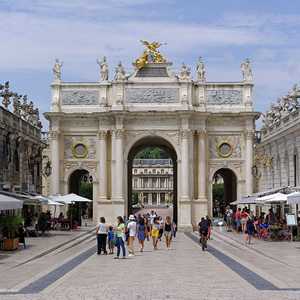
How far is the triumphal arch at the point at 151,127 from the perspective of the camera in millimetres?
49938

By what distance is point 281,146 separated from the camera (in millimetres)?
45281

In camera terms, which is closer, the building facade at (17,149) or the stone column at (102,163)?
the building facade at (17,149)

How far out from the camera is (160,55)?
51469 mm

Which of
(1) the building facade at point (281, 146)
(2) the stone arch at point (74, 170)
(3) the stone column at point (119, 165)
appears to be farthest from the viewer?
(2) the stone arch at point (74, 170)

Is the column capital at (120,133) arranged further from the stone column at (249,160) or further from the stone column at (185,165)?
the stone column at (249,160)

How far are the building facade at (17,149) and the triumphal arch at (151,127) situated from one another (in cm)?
301

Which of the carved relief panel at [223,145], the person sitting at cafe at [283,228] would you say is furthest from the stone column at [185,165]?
the person sitting at cafe at [283,228]

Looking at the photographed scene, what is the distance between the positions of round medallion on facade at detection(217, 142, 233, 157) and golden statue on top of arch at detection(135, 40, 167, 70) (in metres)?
8.80

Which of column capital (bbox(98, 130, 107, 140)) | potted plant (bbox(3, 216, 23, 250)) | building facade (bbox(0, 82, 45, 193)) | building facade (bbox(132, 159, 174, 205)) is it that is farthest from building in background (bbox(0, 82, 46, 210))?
building facade (bbox(132, 159, 174, 205))

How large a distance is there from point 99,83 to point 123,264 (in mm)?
31548

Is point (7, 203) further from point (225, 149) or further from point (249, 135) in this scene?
Answer: point (249, 135)

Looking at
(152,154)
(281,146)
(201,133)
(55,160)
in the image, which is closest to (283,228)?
(281,146)

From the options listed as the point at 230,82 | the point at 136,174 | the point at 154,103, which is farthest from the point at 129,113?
the point at 136,174

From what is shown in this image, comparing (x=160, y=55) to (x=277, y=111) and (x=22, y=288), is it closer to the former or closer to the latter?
(x=277, y=111)
